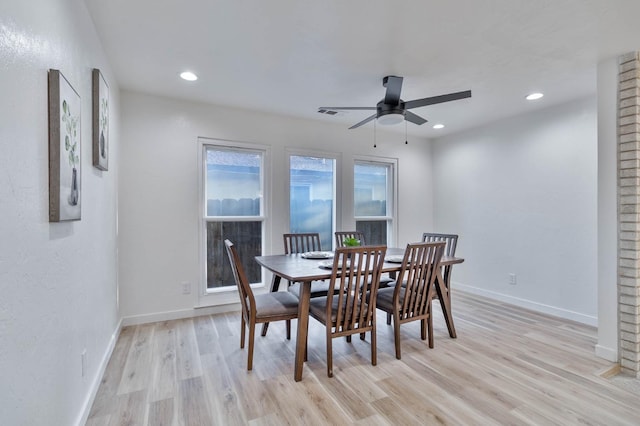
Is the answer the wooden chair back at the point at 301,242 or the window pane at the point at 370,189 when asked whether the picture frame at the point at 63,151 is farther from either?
the window pane at the point at 370,189

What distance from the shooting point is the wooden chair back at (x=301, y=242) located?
366cm

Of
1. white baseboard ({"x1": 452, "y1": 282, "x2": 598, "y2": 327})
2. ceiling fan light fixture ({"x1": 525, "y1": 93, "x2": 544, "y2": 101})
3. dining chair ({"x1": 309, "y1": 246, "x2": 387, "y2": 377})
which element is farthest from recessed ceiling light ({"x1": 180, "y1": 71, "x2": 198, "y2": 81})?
white baseboard ({"x1": 452, "y1": 282, "x2": 598, "y2": 327})

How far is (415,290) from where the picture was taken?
2730 mm

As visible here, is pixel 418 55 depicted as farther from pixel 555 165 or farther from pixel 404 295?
pixel 555 165

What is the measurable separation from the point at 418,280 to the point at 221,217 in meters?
2.43

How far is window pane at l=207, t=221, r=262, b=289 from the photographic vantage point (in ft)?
12.6

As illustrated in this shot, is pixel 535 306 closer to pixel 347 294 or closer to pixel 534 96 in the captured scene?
pixel 534 96

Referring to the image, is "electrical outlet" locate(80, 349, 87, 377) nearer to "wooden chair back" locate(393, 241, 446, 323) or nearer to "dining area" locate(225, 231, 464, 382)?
"dining area" locate(225, 231, 464, 382)

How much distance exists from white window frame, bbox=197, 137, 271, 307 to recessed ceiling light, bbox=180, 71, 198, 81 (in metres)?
0.83

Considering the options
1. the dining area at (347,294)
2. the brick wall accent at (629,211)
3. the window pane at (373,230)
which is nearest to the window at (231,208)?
the dining area at (347,294)

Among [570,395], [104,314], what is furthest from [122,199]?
[570,395]

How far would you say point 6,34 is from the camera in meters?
0.97

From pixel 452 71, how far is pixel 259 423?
10.3 feet

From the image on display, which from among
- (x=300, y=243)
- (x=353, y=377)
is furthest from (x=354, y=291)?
(x=300, y=243)
